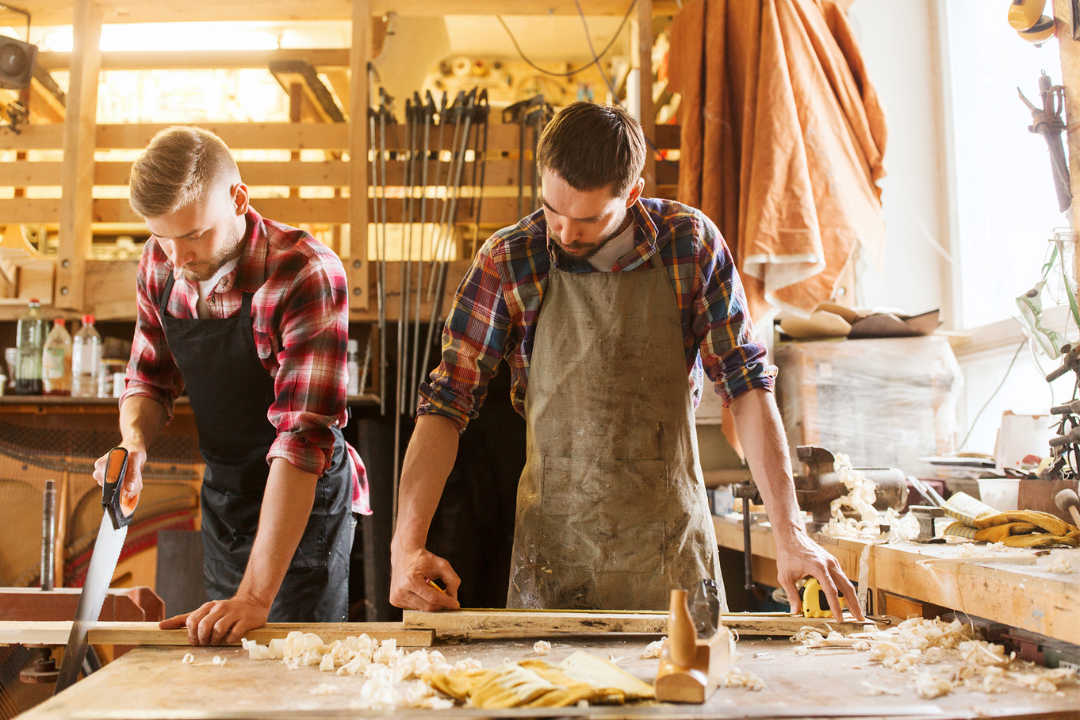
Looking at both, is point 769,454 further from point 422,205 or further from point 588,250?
point 422,205

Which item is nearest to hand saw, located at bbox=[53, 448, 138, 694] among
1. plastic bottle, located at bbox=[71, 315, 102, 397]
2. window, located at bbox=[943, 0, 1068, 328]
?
plastic bottle, located at bbox=[71, 315, 102, 397]

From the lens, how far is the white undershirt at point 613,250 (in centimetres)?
180

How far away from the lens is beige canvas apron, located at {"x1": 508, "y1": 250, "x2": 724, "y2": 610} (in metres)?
1.65

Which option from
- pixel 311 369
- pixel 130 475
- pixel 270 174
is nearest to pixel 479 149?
pixel 270 174

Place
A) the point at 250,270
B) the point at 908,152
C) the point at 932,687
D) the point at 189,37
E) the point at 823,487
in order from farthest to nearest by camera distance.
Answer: the point at 189,37
the point at 908,152
the point at 823,487
the point at 250,270
the point at 932,687

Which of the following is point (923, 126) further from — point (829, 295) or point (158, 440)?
point (158, 440)

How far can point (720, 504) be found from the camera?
9.23 ft

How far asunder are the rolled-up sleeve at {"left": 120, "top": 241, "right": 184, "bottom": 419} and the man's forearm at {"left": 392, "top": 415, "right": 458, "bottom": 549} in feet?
2.68

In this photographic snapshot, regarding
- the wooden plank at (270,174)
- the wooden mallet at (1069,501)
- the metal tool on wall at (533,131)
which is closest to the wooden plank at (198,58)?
the wooden plank at (270,174)

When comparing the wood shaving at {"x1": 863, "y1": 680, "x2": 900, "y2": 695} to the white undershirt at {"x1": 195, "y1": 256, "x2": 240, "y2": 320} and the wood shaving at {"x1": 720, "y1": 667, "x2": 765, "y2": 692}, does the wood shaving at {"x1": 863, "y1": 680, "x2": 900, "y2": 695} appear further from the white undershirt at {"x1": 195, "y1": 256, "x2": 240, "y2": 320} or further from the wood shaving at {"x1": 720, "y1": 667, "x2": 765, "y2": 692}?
the white undershirt at {"x1": 195, "y1": 256, "x2": 240, "y2": 320}

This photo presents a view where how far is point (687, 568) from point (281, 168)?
95.7 inches

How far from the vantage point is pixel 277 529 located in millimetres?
1530

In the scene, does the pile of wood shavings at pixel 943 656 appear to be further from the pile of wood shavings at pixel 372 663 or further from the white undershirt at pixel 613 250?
the white undershirt at pixel 613 250

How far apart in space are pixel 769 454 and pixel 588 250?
1.96 feet
